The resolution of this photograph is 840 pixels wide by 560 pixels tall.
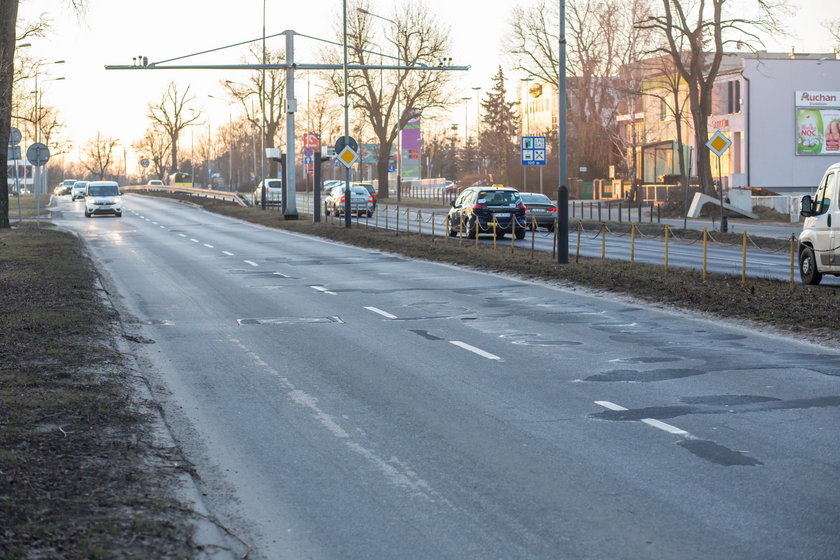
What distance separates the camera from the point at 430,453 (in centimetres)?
805

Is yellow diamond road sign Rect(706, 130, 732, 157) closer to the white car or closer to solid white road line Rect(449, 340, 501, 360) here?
solid white road line Rect(449, 340, 501, 360)

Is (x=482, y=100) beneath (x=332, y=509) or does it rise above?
above

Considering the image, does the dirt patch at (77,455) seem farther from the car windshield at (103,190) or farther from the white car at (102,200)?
the car windshield at (103,190)

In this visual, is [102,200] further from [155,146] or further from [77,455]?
[155,146]

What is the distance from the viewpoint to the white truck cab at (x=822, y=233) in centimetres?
1878

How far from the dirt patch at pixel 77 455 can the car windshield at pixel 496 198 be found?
22165 mm

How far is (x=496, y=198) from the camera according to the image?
36219mm

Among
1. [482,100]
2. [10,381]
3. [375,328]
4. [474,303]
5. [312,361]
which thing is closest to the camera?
[10,381]

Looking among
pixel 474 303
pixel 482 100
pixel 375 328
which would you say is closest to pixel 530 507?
pixel 375 328

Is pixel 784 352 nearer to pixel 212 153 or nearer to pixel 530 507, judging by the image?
pixel 530 507

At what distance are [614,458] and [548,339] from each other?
629 cm

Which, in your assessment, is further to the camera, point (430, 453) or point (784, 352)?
point (784, 352)

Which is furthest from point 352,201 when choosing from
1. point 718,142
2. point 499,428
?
point 499,428

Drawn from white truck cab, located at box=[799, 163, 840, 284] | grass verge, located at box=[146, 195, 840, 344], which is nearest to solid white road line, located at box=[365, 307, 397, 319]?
grass verge, located at box=[146, 195, 840, 344]
